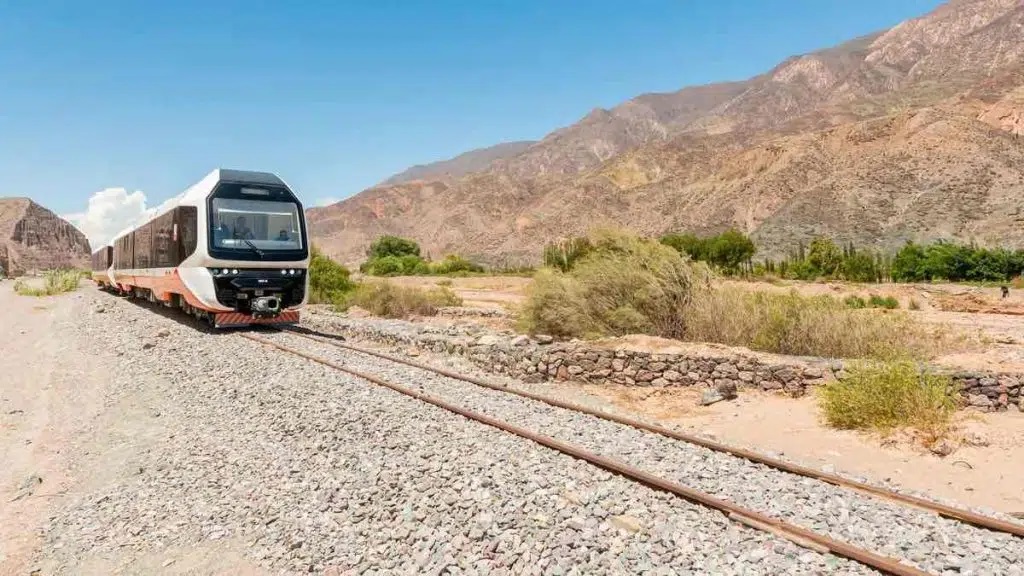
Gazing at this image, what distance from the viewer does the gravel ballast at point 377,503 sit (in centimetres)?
497

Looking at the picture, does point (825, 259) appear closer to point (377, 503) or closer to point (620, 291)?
point (620, 291)

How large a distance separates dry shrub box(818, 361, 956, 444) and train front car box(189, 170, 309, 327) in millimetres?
12362

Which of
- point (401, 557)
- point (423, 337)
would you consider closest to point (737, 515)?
point (401, 557)

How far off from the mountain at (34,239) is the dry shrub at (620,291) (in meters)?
148

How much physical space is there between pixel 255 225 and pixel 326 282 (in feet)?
53.3

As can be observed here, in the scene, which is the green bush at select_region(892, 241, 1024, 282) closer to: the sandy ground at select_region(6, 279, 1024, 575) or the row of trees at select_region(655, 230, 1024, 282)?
the row of trees at select_region(655, 230, 1024, 282)

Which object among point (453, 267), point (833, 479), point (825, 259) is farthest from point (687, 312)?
point (453, 267)

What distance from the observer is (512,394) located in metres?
10.7

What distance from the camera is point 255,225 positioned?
53.1 ft

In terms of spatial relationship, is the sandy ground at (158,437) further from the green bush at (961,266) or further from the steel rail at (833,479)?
the green bush at (961,266)

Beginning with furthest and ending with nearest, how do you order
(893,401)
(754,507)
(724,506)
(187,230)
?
(187,230), (893,401), (754,507), (724,506)

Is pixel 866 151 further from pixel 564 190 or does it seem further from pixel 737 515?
pixel 737 515

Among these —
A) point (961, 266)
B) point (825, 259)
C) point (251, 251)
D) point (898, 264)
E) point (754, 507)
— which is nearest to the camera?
point (754, 507)

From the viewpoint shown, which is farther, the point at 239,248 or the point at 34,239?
the point at 34,239
